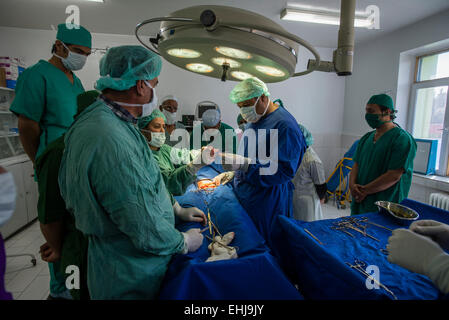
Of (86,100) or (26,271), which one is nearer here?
(86,100)

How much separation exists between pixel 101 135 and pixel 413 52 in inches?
182

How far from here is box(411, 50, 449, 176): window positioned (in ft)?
11.0

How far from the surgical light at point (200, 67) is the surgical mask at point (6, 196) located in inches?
26.2

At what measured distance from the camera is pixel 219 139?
336 centimetres

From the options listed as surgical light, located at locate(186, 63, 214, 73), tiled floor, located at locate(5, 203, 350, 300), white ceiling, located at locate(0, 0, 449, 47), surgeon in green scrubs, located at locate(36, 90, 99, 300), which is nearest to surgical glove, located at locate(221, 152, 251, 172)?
surgical light, located at locate(186, 63, 214, 73)

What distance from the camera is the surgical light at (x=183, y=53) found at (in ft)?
2.56

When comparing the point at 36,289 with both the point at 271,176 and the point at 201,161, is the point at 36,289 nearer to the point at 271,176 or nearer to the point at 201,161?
the point at 201,161

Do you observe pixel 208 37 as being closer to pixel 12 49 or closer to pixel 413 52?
A: pixel 413 52

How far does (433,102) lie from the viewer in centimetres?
354

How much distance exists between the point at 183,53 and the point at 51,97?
1.31 m

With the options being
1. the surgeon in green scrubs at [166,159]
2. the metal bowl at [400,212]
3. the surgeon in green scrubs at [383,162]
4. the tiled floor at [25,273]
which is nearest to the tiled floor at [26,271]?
the tiled floor at [25,273]

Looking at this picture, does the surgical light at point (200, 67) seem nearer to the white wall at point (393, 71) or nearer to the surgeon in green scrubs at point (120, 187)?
the surgeon in green scrubs at point (120, 187)

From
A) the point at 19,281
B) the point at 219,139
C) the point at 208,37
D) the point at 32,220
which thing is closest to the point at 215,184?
the point at 219,139

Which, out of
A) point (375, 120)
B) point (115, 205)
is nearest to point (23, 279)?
point (115, 205)
